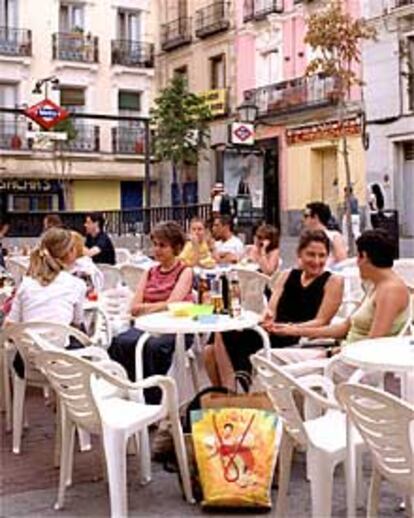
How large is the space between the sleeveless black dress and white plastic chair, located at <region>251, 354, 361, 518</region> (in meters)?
1.69

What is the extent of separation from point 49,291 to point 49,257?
7.6 inches

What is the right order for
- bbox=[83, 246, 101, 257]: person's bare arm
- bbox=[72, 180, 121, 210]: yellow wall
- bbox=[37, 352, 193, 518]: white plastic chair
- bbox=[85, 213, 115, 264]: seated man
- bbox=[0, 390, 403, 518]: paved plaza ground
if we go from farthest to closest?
bbox=[72, 180, 121, 210]: yellow wall, bbox=[85, 213, 115, 264]: seated man, bbox=[83, 246, 101, 257]: person's bare arm, bbox=[0, 390, 403, 518]: paved plaza ground, bbox=[37, 352, 193, 518]: white plastic chair

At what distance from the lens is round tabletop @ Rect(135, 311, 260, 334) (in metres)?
4.82

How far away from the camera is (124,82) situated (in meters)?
34.3

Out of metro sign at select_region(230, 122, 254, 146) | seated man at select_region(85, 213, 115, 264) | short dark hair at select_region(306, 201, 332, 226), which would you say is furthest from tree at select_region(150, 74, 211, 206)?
short dark hair at select_region(306, 201, 332, 226)

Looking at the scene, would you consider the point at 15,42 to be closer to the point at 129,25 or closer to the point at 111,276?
the point at 129,25

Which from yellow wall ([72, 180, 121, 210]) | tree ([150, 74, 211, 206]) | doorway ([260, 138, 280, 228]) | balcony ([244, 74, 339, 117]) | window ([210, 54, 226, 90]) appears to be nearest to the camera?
balcony ([244, 74, 339, 117])

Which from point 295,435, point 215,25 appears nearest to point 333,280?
point 295,435

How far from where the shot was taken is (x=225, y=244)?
10.3 metres

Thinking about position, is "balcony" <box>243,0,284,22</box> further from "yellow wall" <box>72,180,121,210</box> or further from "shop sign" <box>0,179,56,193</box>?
"shop sign" <box>0,179,56,193</box>

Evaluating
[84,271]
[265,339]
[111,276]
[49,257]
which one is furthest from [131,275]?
[265,339]

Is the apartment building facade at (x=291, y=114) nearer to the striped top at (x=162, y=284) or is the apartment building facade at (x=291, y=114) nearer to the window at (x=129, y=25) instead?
the window at (x=129, y=25)

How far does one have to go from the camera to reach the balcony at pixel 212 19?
30.4m

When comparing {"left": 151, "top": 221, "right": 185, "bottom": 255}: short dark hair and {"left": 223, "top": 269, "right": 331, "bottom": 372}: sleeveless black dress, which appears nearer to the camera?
{"left": 223, "top": 269, "right": 331, "bottom": 372}: sleeveless black dress
